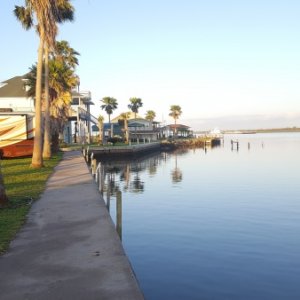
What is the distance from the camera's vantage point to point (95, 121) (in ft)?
249

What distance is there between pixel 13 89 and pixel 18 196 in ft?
175

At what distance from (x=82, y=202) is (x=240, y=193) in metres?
15.2

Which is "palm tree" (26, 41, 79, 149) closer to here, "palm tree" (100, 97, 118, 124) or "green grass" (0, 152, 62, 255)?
"green grass" (0, 152, 62, 255)

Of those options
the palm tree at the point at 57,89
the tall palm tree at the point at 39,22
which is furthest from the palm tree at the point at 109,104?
the tall palm tree at the point at 39,22

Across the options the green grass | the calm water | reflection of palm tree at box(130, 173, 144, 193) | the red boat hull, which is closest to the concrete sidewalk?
the green grass

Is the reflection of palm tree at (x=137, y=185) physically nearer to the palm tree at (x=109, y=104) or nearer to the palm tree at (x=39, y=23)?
the palm tree at (x=39, y=23)

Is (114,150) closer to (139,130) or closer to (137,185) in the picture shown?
(137,185)

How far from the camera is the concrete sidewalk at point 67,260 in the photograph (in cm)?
647

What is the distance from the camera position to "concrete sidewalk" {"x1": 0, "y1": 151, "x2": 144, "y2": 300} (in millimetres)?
6474

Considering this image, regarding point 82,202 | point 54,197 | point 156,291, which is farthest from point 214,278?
point 54,197

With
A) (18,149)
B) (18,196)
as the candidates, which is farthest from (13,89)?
(18,196)

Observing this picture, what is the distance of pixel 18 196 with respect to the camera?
16.1m

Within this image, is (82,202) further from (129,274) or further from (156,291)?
(129,274)

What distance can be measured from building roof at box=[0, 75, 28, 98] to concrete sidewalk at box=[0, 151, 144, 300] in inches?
2114
